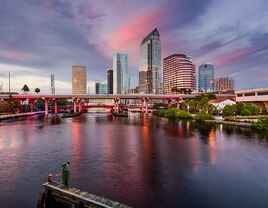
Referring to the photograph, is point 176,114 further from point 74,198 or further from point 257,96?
point 74,198

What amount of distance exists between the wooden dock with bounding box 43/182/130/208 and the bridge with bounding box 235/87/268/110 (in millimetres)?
113247

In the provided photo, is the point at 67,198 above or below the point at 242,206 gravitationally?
above

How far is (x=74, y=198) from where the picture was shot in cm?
1630

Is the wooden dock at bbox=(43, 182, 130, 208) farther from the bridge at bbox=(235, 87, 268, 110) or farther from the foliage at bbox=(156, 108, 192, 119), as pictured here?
the bridge at bbox=(235, 87, 268, 110)

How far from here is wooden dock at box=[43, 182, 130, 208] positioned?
15234 millimetres

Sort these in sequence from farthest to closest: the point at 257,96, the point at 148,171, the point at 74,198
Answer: the point at 257,96 < the point at 148,171 < the point at 74,198

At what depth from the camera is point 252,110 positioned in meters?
91.4

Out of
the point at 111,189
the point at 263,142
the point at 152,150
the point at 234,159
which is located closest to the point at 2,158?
the point at 111,189

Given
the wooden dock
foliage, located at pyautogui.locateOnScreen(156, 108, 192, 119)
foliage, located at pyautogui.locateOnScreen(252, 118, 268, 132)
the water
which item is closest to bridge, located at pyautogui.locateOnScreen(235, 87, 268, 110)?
foliage, located at pyautogui.locateOnScreen(156, 108, 192, 119)

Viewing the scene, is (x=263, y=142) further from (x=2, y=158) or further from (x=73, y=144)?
(x=2, y=158)

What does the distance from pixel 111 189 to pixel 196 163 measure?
1444 centimetres

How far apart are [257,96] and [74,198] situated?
119 metres

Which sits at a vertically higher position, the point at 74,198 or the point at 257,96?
the point at 257,96

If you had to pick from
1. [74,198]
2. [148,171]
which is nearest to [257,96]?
[148,171]
